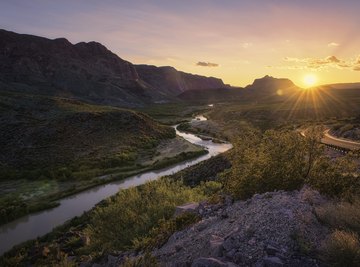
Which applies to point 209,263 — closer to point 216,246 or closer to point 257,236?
point 216,246

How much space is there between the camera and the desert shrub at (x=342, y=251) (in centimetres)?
816

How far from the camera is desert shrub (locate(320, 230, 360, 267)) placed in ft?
26.8

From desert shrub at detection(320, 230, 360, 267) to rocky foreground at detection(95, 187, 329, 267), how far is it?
33 cm

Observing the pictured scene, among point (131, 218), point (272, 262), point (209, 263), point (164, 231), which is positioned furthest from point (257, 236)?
point (131, 218)

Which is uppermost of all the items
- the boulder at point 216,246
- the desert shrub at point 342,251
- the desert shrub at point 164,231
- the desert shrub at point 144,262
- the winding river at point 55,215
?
the desert shrub at point 342,251

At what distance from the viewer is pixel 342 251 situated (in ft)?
27.1

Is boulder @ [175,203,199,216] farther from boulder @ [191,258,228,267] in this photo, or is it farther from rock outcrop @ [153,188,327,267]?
boulder @ [191,258,228,267]

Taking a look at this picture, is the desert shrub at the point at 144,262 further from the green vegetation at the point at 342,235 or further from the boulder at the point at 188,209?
the boulder at the point at 188,209

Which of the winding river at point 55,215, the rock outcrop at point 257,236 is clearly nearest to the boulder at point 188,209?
the rock outcrop at point 257,236

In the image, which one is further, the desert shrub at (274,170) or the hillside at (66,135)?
the hillside at (66,135)

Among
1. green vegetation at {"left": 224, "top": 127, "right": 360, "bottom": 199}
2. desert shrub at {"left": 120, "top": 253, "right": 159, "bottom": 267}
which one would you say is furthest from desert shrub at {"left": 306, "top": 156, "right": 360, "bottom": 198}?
desert shrub at {"left": 120, "top": 253, "right": 159, "bottom": 267}

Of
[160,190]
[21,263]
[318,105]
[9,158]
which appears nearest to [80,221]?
[21,263]

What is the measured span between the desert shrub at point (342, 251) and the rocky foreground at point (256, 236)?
33cm

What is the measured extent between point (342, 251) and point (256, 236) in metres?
2.16
